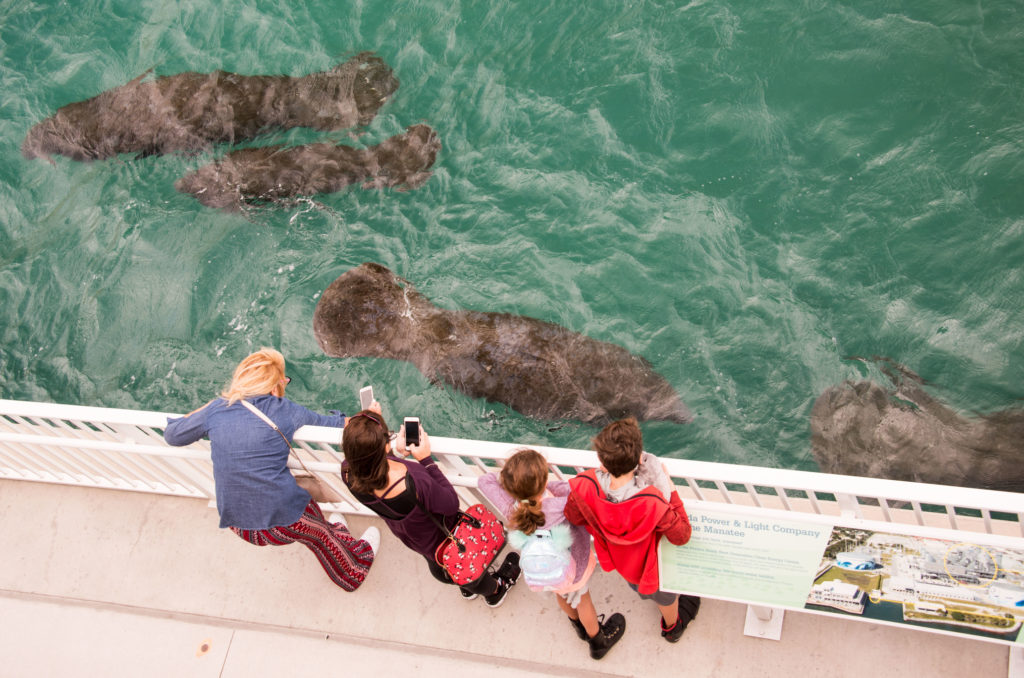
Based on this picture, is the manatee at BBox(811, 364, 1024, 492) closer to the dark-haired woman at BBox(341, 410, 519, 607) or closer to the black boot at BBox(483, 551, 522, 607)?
the black boot at BBox(483, 551, 522, 607)

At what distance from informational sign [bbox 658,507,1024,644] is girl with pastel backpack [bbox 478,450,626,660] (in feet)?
1.47

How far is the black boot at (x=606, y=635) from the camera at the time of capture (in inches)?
165

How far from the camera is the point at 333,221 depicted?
777 cm

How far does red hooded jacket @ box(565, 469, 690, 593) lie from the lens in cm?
318

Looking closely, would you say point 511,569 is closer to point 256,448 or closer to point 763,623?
point 763,623

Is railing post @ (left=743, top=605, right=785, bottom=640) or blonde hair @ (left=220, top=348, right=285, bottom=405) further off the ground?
blonde hair @ (left=220, top=348, right=285, bottom=405)

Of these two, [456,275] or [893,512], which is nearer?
[893,512]

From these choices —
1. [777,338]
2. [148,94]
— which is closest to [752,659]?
[777,338]

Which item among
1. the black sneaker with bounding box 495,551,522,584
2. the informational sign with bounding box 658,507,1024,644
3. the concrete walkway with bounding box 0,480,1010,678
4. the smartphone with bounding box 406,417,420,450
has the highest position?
the smartphone with bounding box 406,417,420,450

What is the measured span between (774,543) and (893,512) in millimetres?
1576

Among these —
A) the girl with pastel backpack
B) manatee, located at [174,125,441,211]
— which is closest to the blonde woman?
the girl with pastel backpack

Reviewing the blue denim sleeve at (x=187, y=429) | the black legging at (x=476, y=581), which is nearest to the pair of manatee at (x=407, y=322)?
the black legging at (x=476, y=581)

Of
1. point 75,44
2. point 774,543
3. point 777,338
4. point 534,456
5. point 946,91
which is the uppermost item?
point 75,44

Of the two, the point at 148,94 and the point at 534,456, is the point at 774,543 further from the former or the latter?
the point at 148,94
